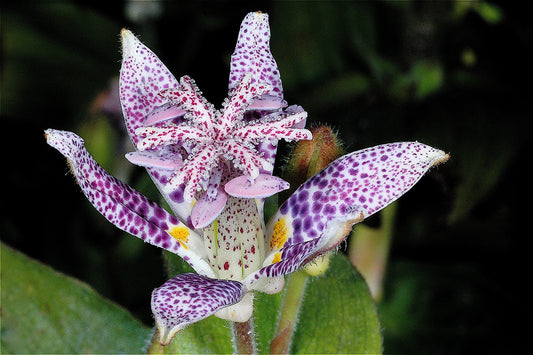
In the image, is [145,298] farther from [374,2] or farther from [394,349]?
[374,2]

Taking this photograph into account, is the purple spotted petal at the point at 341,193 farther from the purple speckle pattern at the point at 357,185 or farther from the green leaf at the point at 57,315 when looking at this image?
the green leaf at the point at 57,315

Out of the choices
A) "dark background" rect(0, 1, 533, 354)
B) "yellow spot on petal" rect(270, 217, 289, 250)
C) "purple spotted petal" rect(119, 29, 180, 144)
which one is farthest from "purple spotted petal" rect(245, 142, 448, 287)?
"dark background" rect(0, 1, 533, 354)

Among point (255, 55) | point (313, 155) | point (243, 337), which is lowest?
point (243, 337)

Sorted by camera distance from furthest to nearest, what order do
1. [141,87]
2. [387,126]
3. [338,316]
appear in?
1. [387,126]
2. [338,316]
3. [141,87]

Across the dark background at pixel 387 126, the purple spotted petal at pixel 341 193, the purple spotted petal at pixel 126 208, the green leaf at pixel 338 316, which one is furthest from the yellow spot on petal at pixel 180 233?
the dark background at pixel 387 126

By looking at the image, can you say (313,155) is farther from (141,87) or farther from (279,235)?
(141,87)

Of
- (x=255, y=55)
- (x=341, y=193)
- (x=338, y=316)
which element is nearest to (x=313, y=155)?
(x=341, y=193)

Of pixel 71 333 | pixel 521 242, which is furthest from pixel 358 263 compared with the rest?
pixel 71 333
